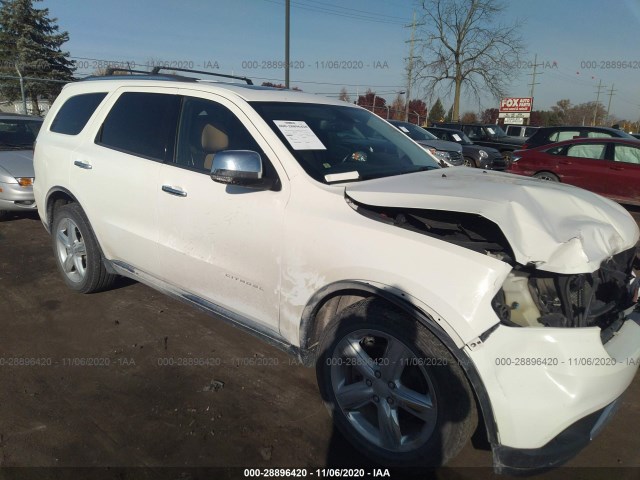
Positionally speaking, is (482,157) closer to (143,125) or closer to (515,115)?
(143,125)

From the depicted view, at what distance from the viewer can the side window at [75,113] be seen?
13.6 feet

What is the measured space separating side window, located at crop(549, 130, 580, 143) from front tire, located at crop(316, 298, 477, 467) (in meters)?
12.4

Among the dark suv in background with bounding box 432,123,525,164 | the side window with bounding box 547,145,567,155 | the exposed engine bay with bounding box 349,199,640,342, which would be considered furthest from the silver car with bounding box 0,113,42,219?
the dark suv in background with bounding box 432,123,525,164

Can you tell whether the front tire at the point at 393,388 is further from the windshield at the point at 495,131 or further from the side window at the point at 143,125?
the windshield at the point at 495,131

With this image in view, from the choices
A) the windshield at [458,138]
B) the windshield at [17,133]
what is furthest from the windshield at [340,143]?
the windshield at [458,138]

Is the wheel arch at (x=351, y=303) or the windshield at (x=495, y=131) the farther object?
the windshield at (x=495, y=131)

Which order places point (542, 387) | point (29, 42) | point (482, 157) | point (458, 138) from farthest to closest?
1. point (29, 42)
2. point (458, 138)
3. point (482, 157)
4. point (542, 387)

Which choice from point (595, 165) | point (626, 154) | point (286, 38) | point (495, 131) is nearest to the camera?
point (626, 154)

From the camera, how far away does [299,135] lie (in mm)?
2957

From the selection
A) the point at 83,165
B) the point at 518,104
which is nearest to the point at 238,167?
the point at 83,165

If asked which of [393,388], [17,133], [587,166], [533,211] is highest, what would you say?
[17,133]

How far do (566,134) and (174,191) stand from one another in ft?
41.4

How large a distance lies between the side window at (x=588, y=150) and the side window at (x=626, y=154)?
24 centimetres

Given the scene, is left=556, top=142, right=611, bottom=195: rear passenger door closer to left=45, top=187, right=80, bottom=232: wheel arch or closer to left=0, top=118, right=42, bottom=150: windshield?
left=45, top=187, right=80, bottom=232: wheel arch
